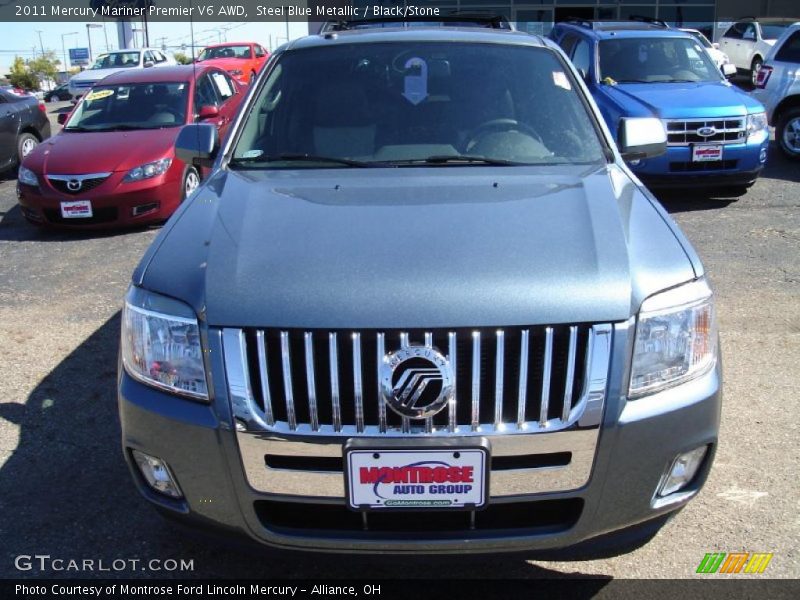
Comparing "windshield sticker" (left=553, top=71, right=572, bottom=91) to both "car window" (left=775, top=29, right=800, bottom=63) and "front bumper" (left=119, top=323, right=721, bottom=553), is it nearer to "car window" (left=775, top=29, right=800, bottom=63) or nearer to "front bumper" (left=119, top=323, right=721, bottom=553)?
"front bumper" (left=119, top=323, right=721, bottom=553)

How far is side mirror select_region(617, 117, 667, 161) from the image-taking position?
12.7 ft

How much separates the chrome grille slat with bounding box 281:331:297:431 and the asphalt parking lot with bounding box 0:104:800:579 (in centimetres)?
47

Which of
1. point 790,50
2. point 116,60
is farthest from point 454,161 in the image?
point 116,60

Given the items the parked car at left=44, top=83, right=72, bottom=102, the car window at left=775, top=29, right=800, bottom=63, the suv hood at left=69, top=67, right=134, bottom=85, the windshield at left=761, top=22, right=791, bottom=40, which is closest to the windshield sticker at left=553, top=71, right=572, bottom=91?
the car window at left=775, top=29, right=800, bottom=63

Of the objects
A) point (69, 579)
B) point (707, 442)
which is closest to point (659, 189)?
point (707, 442)

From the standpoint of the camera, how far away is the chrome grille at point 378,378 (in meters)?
2.24

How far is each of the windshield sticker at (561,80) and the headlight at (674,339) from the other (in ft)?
5.41

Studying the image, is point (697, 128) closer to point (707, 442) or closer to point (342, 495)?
point (707, 442)

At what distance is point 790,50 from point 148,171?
8.51 metres

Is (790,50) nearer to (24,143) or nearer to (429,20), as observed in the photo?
(429,20)

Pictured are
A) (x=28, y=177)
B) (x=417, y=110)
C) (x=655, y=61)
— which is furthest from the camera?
(x=655, y=61)

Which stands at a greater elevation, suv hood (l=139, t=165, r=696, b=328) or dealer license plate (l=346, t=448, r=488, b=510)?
suv hood (l=139, t=165, r=696, b=328)

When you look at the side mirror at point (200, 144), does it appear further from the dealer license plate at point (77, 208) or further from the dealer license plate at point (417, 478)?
the dealer license plate at point (77, 208)

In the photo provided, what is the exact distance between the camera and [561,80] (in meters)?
3.88
